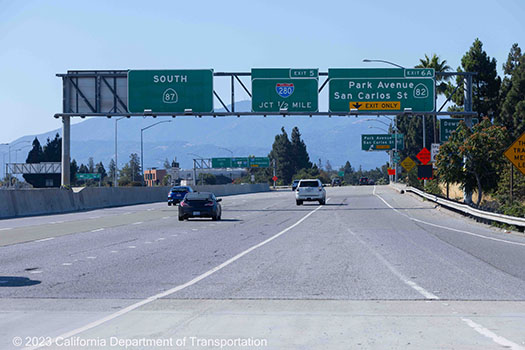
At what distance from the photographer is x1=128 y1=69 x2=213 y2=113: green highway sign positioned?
45188mm

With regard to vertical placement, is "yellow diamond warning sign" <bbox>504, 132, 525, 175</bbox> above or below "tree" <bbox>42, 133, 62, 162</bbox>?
below

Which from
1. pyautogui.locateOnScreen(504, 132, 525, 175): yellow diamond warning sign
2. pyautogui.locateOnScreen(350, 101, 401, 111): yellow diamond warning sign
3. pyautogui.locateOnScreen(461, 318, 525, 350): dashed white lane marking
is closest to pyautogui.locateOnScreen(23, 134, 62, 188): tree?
pyautogui.locateOnScreen(350, 101, 401, 111): yellow diamond warning sign

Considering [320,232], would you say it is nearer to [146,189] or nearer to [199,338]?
[199,338]

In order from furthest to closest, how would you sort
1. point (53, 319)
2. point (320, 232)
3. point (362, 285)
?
1. point (320, 232)
2. point (362, 285)
3. point (53, 319)

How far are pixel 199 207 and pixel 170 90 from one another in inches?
591

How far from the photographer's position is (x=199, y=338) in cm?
816

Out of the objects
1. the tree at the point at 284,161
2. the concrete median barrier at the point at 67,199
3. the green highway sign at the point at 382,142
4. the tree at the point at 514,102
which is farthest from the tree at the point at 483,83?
the tree at the point at 284,161

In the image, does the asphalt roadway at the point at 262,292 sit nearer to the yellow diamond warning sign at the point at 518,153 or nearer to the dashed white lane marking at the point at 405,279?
the dashed white lane marking at the point at 405,279

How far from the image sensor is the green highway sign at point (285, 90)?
45188 millimetres

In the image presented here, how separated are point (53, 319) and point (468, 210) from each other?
2584 cm

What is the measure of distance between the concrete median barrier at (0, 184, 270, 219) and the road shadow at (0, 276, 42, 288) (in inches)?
949

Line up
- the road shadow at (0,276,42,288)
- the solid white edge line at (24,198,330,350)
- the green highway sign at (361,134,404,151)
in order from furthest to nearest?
the green highway sign at (361,134,404,151) → the road shadow at (0,276,42,288) → the solid white edge line at (24,198,330,350)

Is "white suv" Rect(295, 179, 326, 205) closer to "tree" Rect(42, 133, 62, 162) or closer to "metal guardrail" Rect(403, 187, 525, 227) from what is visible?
"metal guardrail" Rect(403, 187, 525, 227)

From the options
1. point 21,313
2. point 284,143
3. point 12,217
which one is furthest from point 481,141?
point 284,143
